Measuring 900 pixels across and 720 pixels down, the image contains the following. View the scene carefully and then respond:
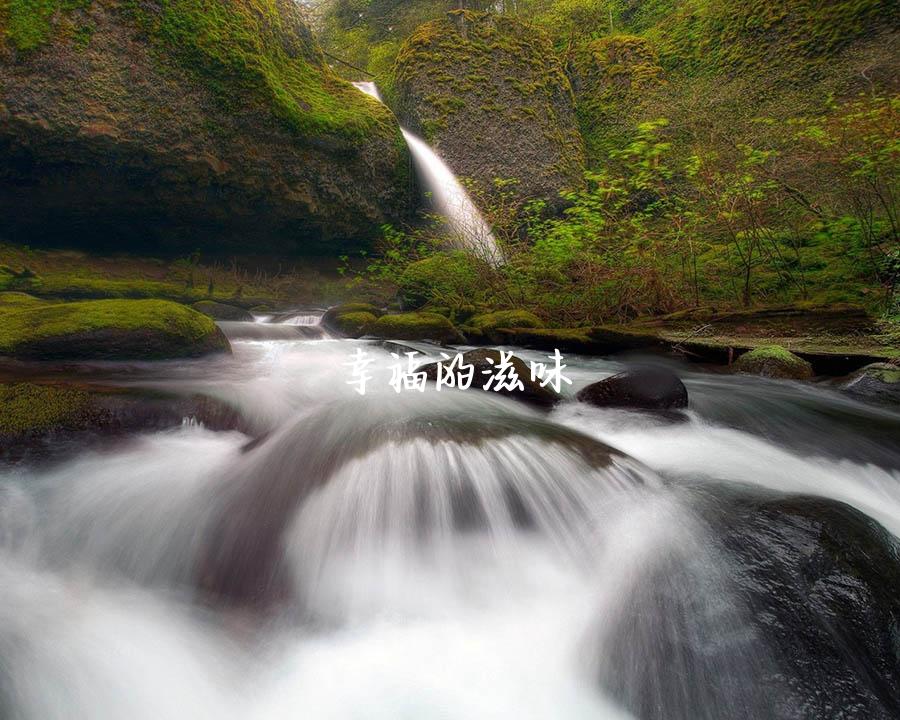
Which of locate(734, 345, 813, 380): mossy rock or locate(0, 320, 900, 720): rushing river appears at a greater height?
locate(734, 345, 813, 380): mossy rock

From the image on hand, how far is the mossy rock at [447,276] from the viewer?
30.9ft

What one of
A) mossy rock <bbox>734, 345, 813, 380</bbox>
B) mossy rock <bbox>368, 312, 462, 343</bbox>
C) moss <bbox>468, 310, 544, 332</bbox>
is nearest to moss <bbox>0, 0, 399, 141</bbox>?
mossy rock <bbox>368, 312, 462, 343</bbox>

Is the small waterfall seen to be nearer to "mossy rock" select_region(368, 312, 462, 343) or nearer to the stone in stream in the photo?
"mossy rock" select_region(368, 312, 462, 343)

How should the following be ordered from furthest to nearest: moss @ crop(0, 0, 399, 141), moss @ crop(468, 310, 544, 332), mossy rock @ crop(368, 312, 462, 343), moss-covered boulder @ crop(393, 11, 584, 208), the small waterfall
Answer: moss-covered boulder @ crop(393, 11, 584, 208) → the small waterfall → moss @ crop(0, 0, 399, 141) → mossy rock @ crop(368, 312, 462, 343) → moss @ crop(468, 310, 544, 332)

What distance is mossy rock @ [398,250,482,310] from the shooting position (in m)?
9.43

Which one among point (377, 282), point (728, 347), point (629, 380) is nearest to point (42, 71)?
point (377, 282)

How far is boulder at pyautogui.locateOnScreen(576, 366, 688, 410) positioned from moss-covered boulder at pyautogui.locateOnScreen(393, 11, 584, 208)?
37.5 ft

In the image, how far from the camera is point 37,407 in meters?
3.01

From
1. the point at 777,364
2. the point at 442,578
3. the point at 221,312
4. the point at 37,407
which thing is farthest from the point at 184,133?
the point at 777,364

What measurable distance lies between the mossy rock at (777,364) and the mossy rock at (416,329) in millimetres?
4404

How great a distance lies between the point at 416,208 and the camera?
14.2 meters

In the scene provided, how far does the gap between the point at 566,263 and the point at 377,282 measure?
6.76 m

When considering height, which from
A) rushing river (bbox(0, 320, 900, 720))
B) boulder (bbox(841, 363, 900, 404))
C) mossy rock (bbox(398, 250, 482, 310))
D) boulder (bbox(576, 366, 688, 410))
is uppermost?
mossy rock (bbox(398, 250, 482, 310))

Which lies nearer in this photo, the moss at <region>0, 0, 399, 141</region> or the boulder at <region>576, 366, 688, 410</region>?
the boulder at <region>576, 366, 688, 410</region>
